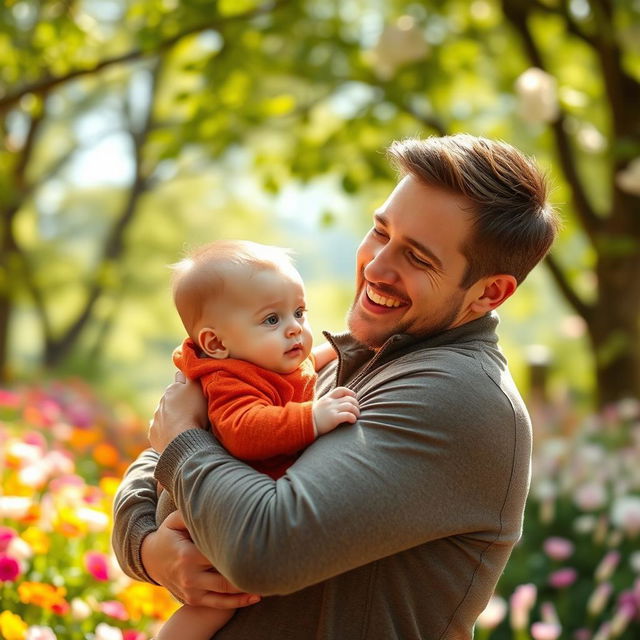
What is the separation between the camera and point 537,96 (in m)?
5.81

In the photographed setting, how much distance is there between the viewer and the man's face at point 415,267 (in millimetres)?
1873

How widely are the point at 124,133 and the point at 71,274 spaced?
Result: 7.72ft

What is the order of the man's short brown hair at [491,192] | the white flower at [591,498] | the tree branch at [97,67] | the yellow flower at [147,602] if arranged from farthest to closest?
the tree branch at [97,67]
the white flower at [591,498]
the yellow flower at [147,602]
the man's short brown hair at [491,192]

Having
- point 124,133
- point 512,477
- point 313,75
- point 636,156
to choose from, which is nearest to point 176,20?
point 313,75

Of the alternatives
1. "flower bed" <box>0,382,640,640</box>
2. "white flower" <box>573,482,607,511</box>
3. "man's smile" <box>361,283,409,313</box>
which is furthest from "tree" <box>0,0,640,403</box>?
"man's smile" <box>361,283,409,313</box>

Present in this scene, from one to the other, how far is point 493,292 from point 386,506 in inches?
21.6

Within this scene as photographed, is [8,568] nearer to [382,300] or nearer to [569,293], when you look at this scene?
[382,300]

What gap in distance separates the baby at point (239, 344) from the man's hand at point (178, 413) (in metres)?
0.03

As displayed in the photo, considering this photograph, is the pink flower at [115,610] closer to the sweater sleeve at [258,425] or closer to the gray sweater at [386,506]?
the gray sweater at [386,506]

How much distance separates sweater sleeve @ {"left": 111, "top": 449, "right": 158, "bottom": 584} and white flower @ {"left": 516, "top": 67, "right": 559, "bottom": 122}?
424 cm

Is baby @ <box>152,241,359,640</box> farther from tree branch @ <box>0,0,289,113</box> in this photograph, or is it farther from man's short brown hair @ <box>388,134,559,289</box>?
tree branch @ <box>0,0,289,113</box>

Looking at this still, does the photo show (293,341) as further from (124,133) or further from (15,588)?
(124,133)

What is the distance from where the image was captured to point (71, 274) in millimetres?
15633

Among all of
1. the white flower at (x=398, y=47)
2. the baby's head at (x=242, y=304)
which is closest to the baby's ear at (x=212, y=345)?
the baby's head at (x=242, y=304)
